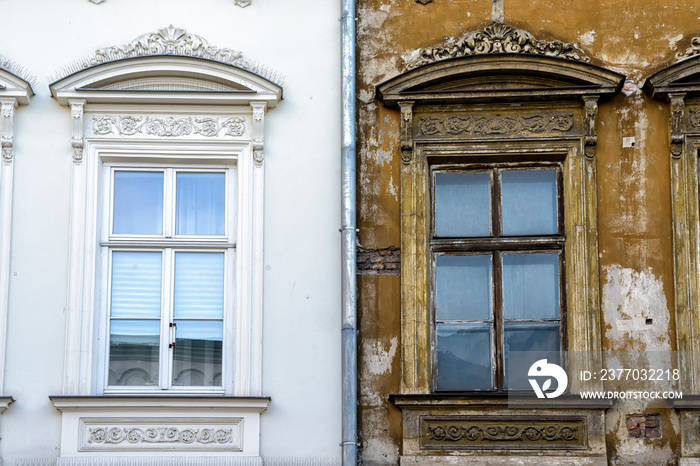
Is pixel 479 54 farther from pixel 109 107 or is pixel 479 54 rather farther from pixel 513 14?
pixel 109 107

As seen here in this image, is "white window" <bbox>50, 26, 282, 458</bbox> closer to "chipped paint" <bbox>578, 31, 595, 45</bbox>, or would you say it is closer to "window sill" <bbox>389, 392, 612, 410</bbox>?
"window sill" <bbox>389, 392, 612, 410</bbox>

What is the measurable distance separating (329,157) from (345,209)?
459 mm

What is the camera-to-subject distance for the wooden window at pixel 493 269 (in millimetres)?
8648

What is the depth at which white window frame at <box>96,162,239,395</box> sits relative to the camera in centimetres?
858

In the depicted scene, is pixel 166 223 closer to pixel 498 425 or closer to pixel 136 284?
pixel 136 284

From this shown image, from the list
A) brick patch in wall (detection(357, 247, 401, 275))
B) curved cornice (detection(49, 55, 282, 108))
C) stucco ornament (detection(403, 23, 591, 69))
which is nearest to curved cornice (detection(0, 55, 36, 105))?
curved cornice (detection(49, 55, 282, 108))

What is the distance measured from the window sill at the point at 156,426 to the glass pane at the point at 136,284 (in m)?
0.74

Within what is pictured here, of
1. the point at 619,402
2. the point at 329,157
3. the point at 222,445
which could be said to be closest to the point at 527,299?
the point at 619,402

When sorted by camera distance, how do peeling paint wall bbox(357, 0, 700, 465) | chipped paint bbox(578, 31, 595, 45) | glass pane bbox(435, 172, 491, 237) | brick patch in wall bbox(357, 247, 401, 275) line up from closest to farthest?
peeling paint wall bbox(357, 0, 700, 465) → brick patch in wall bbox(357, 247, 401, 275) → glass pane bbox(435, 172, 491, 237) → chipped paint bbox(578, 31, 595, 45)

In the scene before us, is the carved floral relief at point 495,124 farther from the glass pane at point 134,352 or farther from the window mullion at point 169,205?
the glass pane at point 134,352

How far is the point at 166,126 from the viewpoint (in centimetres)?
891

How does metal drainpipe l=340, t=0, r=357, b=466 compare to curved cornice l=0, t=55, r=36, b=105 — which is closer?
metal drainpipe l=340, t=0, r=357, b=466

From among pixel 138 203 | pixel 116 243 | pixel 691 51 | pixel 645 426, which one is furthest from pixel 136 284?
pixel 691 51

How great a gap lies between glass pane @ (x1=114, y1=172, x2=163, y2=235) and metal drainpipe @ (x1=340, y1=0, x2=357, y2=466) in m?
1.41
